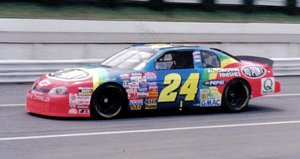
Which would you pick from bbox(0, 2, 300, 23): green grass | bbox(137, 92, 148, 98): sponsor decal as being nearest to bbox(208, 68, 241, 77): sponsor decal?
bbox(137, 92, 148, 98): sponsor decal

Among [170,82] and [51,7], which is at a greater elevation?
[51,7]

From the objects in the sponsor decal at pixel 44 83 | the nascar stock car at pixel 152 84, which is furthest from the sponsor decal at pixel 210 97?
the sponsor decal at pixel 44 83

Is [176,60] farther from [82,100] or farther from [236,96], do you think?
[82,100]

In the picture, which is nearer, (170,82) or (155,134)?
(155,134)

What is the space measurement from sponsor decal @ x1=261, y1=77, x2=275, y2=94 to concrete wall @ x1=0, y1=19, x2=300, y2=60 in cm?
1000

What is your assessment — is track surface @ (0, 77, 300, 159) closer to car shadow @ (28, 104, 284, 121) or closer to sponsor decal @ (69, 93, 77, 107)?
car shadow @ (28, 104, 284, 121)

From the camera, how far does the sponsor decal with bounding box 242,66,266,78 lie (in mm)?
12695

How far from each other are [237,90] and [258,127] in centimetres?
169

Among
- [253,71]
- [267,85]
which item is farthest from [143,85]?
[267,85]

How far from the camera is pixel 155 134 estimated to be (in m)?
10.1

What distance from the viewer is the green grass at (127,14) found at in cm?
2758

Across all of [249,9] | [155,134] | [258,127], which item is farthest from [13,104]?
[249,9]

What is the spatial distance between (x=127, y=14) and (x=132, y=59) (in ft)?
61.7

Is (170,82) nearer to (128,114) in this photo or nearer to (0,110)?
(128,114)
